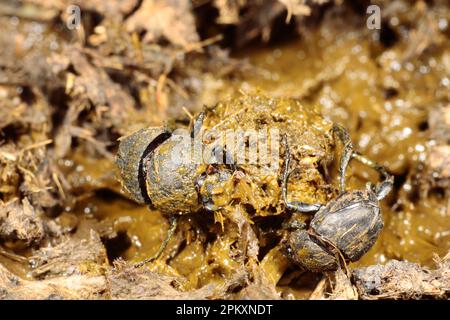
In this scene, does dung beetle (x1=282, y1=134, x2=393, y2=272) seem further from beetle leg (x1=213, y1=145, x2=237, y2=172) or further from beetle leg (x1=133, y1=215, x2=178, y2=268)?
beetle leg (x1=133, y1=215, x2=178, y2=268)

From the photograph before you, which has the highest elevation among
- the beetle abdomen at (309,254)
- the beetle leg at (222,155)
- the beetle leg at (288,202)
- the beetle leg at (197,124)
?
the beetle leg at (197,124)

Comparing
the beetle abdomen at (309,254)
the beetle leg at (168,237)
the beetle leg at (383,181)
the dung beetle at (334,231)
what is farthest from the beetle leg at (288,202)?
the beetle leg at (168,237)

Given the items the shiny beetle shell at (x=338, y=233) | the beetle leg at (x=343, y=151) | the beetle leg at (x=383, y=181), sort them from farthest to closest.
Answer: the beetle leg at (x=383, y=181)
the beetle leg at (x=343, y=151)
the shiny beetle shell at (x=338, y=233)

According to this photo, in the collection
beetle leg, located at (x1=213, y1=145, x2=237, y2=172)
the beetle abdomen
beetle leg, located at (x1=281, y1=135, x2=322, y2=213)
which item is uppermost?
beetle leg, located at (x1=213, y1=145, x2=237, y2=172)

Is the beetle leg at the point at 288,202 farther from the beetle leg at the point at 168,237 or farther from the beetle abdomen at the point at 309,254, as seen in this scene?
the beetle leg at the point at 168,237

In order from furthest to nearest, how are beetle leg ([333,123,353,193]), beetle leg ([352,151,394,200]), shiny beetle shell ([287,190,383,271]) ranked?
beetle leg ([352,151,394,200]), beetle leg ([333,123,353,193]), shiny beetle shell ([287,190,383,271])

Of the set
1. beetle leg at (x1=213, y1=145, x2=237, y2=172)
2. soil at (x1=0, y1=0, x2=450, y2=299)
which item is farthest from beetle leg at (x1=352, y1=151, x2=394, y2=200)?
beetle leg at (x1=213, y1=145, x2=237, y2=172)
